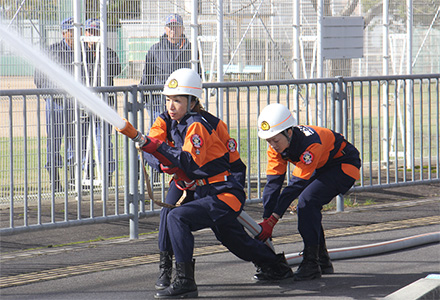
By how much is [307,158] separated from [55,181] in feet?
8.79

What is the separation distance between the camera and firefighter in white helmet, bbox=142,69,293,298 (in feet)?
18.1

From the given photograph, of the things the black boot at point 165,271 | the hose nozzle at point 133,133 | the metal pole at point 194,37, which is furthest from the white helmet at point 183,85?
the metal pole at point 194,37

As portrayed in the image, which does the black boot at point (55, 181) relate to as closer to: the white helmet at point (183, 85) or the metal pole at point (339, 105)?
the white helmet at point (183, 85)

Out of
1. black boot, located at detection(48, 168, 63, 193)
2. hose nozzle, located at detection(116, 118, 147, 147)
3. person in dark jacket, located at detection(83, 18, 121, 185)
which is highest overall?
person in dark jacket, located at detection(83, 18, 121, 185)

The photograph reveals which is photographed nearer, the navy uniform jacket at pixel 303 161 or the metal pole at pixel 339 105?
the navy uniform jacket at pixel 303 161

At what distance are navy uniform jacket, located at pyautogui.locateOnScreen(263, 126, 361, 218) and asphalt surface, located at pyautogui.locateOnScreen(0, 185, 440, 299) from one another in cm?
68

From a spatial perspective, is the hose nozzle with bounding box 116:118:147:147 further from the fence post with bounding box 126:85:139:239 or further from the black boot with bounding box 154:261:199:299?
the fence post with bounding box 126:85:139:239

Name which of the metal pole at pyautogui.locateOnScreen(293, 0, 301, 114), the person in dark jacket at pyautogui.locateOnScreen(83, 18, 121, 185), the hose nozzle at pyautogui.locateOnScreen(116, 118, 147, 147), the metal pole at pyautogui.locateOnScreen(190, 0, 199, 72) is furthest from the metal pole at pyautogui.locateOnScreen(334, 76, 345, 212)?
the hose nozzle at pyautogui.locateOnScreen(116, 118, 147, 147)

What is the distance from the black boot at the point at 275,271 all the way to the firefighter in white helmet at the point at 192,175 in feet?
0.96

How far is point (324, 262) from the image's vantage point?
6.43 meters

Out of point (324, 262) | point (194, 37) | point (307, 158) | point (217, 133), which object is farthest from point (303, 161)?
point (194, 37)

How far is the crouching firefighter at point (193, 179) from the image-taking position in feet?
18.1

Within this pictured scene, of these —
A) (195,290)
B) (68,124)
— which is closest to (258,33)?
(68,124)

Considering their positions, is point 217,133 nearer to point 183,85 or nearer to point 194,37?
point 183,85
